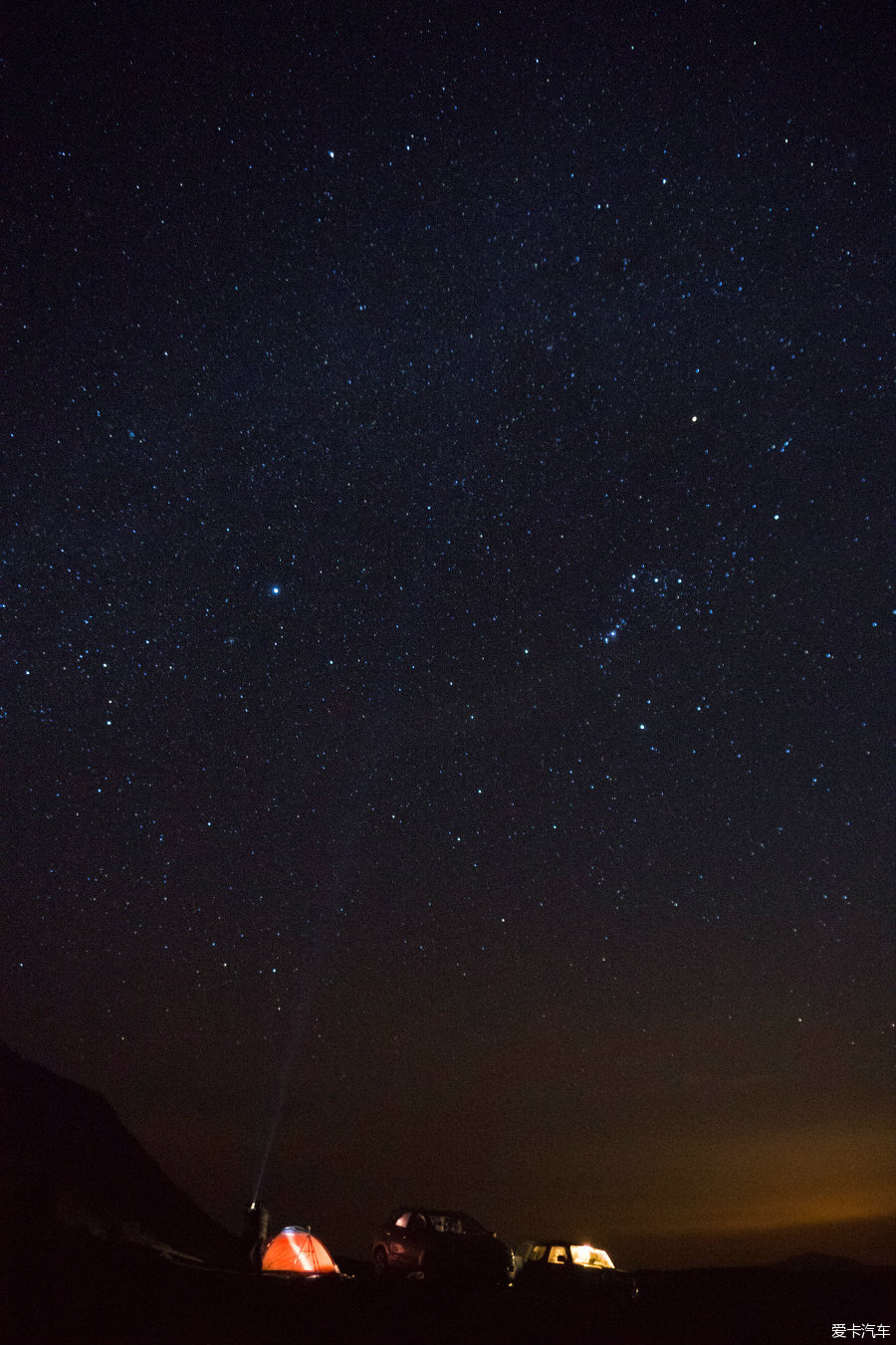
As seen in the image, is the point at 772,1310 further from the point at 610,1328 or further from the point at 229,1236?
the point at 229,1236

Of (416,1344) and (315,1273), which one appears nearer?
(416,1344)

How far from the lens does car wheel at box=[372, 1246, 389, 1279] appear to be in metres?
16.9

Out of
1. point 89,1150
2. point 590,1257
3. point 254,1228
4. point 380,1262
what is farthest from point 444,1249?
point 89,1150

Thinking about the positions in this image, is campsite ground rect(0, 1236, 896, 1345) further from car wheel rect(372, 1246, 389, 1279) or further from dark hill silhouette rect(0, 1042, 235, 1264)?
dark hill silhouette rect(0, 1042, 235, 1264)

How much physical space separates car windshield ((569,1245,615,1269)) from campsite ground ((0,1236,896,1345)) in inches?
32.8

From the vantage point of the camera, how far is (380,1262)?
1716cm

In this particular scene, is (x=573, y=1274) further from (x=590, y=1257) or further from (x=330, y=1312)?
(x=330, y=1312)

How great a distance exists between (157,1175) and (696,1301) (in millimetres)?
87012

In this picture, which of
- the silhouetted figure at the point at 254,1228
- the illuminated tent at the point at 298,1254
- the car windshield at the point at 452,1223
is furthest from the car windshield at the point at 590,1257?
the silhouetted figure at the point at 254,1228

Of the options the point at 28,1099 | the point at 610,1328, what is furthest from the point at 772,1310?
the point at 28,1099

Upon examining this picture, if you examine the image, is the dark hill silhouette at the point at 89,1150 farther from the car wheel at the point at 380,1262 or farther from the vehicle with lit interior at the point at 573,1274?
the vehicle with lit interior at the point at 573,1274

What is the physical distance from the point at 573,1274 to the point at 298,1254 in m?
5.38

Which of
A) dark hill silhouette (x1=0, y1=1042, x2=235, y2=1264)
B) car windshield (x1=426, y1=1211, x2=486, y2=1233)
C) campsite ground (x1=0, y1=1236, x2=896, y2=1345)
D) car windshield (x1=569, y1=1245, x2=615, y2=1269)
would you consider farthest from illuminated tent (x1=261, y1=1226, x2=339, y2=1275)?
dark hill silhouette (x1=0, y1=1042, x2=235, y2=1264)

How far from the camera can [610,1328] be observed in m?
12.2
